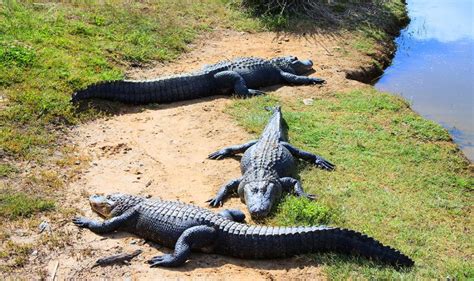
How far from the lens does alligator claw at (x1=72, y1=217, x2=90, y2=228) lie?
18.5 feet

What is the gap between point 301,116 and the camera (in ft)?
28.3

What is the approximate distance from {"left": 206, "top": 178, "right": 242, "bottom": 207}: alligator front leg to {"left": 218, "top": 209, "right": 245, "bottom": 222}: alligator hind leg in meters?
0.43

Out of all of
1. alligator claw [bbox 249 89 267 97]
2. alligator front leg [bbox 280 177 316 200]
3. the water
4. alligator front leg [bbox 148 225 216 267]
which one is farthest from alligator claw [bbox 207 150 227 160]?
the water

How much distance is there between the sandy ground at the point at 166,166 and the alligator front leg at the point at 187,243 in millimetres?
83

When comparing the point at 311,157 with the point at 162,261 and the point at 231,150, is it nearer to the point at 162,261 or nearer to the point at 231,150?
the point at 231,150

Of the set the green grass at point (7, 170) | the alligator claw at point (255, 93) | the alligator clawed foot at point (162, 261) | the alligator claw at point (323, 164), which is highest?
the alligator claw at point (323, 164)

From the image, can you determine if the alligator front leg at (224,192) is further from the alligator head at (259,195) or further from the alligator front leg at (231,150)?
the alligator front leg at (231,150)

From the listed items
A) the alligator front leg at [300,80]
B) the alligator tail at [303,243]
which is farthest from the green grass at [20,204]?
the alligator front leg at [300,80]

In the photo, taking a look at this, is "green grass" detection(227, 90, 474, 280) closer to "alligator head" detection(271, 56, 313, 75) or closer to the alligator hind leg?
the alligator hind leg

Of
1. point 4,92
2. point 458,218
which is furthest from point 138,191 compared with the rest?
point 458,218

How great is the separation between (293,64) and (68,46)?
4.02 meters

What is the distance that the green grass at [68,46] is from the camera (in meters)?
7.66

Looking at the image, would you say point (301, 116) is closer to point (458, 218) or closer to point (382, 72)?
point (458, 218)

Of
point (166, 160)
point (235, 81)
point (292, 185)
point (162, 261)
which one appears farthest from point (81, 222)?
point (235, 81)
